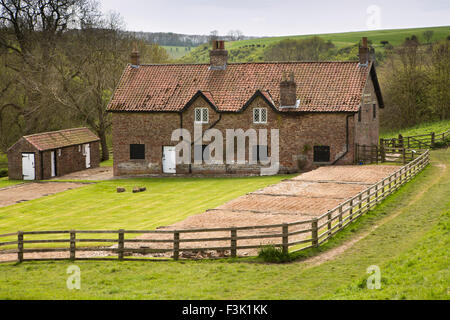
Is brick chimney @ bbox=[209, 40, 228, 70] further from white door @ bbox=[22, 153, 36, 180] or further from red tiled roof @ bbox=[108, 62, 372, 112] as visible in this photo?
white door @ bbox=[22, 153, 36, 180]

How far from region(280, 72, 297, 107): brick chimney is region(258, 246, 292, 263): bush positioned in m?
25.0

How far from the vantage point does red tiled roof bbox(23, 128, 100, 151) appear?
150 feet

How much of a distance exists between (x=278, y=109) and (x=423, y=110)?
30.2m

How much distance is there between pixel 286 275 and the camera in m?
17.0

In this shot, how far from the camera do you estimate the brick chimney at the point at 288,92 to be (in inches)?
1690

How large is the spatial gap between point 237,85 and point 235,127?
3.56m

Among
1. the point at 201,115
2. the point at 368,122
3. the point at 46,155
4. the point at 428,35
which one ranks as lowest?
the point at 46,155

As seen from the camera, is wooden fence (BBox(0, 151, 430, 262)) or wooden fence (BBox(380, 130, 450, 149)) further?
wooden fence (BBox(380, 130, 450, 149))

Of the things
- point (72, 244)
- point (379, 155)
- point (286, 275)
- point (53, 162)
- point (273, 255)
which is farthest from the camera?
point (53, 162)

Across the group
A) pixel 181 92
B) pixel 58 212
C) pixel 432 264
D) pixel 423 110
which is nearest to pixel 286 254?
pixel 432 264

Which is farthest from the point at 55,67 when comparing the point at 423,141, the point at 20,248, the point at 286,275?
the point at 286,275

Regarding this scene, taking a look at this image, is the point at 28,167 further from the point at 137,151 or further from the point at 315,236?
the point at 315,236

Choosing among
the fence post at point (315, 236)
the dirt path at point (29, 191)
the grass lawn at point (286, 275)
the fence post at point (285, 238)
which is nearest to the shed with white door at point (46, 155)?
the dirt path at point (29, 191)

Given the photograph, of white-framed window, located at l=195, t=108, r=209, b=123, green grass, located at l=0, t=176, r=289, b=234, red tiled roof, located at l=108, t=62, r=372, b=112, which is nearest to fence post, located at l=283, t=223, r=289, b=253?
green grass, located at l=0, t=176, r=289, b=234
